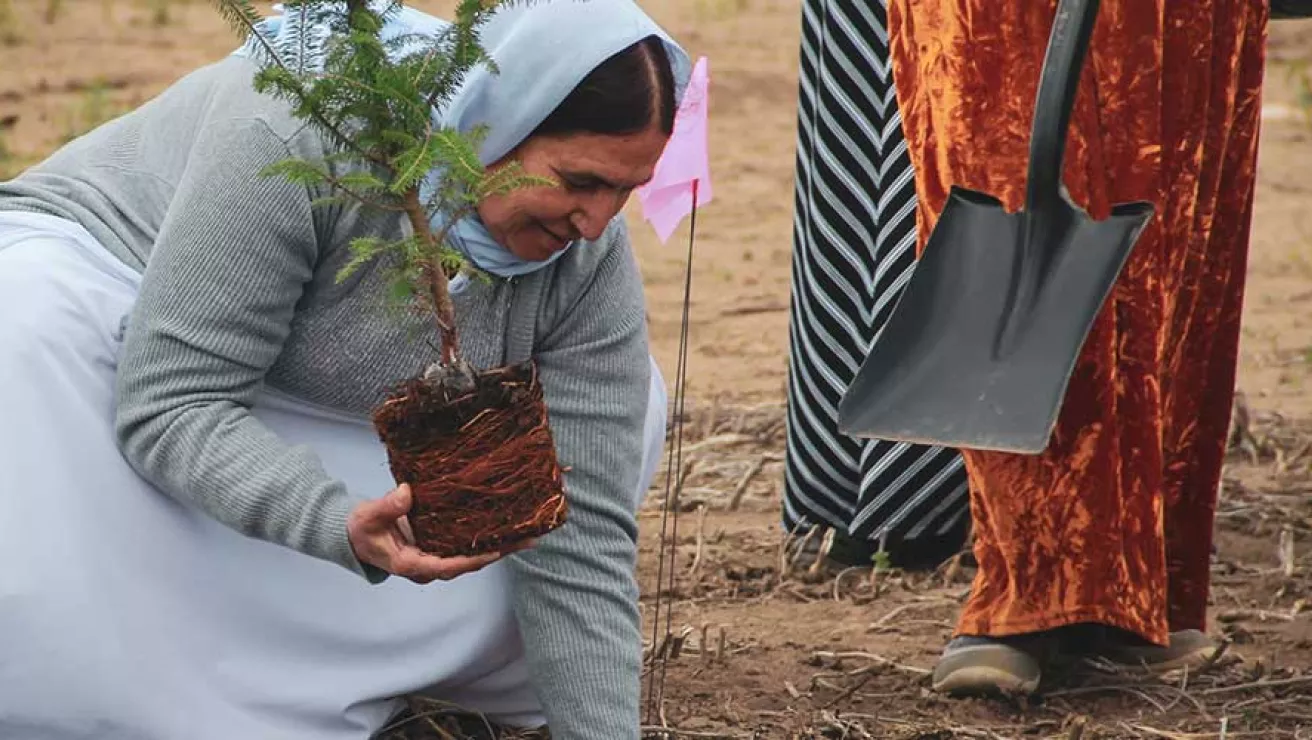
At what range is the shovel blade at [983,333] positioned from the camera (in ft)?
9.42

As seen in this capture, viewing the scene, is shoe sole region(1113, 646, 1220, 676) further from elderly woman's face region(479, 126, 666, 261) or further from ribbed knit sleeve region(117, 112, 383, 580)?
ribbed knit sleeve region(117, 112, 383, 580)

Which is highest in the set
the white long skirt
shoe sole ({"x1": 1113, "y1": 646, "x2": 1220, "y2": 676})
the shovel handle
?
the shovel handle

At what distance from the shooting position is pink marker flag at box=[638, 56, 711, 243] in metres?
3.06

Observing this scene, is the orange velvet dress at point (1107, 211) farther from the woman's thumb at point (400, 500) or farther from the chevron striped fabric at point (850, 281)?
the woman's thumb at point (400, 500)

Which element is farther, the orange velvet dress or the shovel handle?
the orange velvet dress

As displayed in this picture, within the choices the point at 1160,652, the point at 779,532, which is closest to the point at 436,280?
the point at 1160,652

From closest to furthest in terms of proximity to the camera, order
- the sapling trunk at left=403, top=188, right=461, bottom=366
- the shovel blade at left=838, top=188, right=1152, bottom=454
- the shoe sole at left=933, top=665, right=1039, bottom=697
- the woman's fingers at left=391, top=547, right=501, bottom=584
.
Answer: the sapling trunk at left=403, top=188, right=461, bottom=366, the woman's fingers at left=391, top=547, right=501, bottom=584, the shovel blade at left=838, top=188, right=1152, bottom=454, the shoe sole at left=933, top=665, right=1039, bottom=697

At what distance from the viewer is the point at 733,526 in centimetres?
432

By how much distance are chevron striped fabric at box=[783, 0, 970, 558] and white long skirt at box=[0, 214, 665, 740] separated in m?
1.12

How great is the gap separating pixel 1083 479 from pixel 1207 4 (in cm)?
72

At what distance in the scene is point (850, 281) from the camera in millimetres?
3986

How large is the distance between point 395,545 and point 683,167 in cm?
89


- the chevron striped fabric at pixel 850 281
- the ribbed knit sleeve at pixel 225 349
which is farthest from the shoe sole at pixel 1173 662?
Answer: the ribbed knit sleeve at pixel 225 349

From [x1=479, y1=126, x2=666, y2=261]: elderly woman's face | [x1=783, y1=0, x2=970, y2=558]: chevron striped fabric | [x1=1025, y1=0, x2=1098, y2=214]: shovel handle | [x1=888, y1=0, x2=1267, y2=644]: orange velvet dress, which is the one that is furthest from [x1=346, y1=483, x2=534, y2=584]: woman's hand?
[x1=783, y1=0, x2=970, y2=558]: chevron striped fabric
